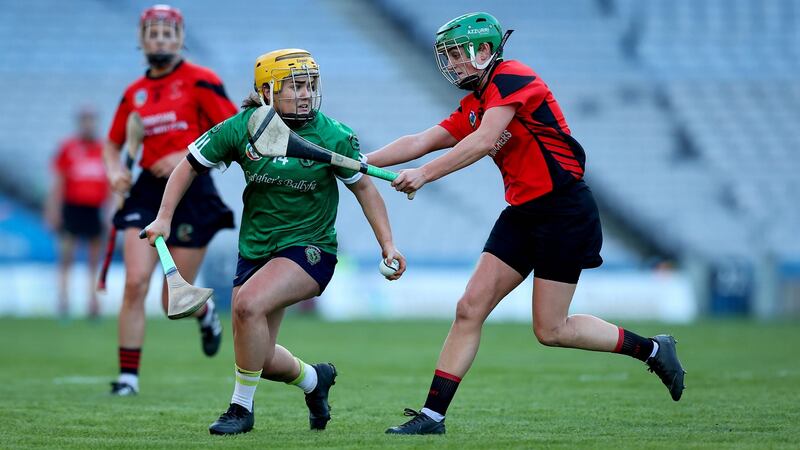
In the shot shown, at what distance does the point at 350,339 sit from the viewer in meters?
13.7

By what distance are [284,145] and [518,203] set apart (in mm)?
1222

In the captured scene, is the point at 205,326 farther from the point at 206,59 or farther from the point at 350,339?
the point at 206,59

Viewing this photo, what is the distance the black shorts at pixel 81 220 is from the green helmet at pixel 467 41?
36.6 feet

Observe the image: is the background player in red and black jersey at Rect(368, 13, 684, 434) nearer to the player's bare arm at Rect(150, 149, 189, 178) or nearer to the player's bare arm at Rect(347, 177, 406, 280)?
the player's bare arm at Rect(347, 177, 406, 280)

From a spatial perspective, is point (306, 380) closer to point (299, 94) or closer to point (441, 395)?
point (441, 395)

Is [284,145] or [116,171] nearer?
[284,145]

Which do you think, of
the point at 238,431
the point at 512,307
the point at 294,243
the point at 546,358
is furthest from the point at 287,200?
the point at 512,307

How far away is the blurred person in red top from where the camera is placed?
1619cm

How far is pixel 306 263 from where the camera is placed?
19.6 ft

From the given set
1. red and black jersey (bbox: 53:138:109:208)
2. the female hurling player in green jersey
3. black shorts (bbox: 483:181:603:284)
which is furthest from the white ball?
red and black jersey (bbox: 53:138:109:208)

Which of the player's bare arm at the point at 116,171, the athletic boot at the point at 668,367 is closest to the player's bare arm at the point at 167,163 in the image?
the player's bare arm at the point at 116,171

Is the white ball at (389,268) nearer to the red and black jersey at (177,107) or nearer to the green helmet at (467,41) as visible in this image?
the green helmet at (467,41)

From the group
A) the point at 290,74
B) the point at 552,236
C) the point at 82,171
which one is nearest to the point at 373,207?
the point at 290,74

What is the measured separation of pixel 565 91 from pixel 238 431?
1653cm
